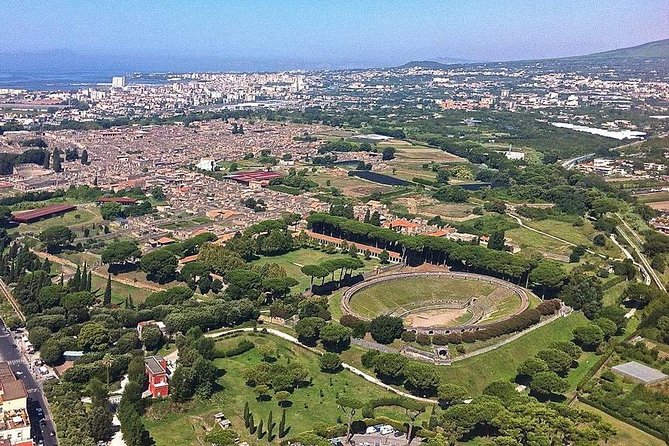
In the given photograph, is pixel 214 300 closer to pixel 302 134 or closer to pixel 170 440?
pixel 170 440

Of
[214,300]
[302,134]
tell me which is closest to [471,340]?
[214,300]

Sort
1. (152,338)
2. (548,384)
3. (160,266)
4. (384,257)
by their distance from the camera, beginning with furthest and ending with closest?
(384,257) → (160,266) → (152,338) → (548,384)

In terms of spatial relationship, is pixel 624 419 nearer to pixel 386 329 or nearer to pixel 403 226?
pixel 386 329

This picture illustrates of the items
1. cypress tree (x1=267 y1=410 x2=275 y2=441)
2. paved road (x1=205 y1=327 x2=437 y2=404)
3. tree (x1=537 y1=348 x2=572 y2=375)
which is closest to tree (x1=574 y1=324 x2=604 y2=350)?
tree (x1=537 y1=348 x2=572 y2=375)

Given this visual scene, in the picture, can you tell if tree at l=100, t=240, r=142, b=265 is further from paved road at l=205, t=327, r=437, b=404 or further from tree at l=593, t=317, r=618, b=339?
tree at l=593, t=317, r=618, b=339

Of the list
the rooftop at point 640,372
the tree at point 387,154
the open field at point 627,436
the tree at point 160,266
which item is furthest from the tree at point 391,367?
the tree at point 387,154

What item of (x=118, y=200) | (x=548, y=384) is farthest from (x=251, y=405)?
(x=118, y=200)
